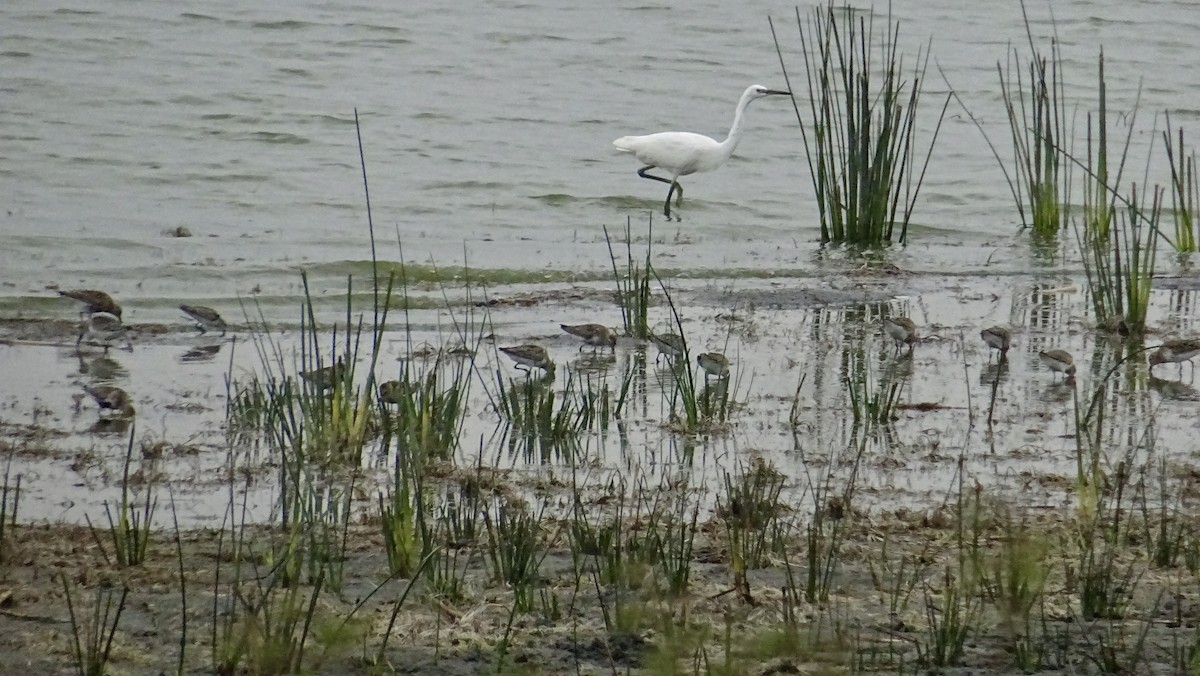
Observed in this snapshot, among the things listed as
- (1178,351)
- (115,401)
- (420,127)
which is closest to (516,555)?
(115,401)

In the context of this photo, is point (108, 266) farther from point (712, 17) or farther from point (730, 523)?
point (712, 17)

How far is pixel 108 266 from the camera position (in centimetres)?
1069

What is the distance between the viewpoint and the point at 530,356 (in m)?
6.98

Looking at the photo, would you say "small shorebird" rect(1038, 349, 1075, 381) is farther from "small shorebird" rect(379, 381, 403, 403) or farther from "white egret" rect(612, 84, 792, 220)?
"white egret" rect(612, 84, 792, 220)

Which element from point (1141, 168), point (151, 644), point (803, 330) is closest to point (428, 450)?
point (151, 644)

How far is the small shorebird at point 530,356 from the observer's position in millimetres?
6984

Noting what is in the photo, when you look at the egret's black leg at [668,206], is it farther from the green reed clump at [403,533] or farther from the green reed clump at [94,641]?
the green reed clump at [94,641]

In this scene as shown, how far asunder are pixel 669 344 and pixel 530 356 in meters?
0.61

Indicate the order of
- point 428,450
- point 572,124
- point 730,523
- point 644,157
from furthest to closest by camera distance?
point 572,124
point 644,157
point 428,450
point 730,523

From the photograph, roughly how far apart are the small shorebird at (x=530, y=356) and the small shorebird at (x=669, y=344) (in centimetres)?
50

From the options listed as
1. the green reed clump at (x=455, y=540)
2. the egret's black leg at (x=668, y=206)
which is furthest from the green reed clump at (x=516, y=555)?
the egret's black leg at (x=668, y=206)

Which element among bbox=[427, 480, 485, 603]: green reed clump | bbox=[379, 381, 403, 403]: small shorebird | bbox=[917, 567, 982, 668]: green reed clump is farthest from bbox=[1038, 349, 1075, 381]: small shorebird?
bbox=[917, 567, 982, 668]: green reed clump

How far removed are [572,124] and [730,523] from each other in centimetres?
1240

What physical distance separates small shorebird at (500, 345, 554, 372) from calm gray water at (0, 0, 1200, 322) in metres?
2.56
